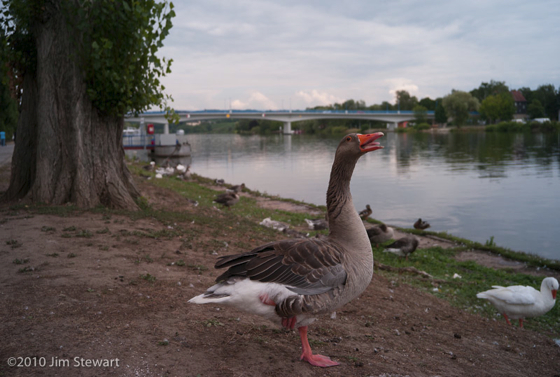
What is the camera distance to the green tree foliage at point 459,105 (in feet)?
384

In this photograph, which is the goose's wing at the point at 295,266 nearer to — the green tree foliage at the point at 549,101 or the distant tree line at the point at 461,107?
the distant tree line at the point at 461,107

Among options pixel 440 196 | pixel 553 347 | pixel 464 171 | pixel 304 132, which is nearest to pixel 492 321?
pixel 553 347

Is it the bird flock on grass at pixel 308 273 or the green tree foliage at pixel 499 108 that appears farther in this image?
the green tree foliage at pixel 499 108

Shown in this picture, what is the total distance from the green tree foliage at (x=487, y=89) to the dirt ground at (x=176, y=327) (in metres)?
179

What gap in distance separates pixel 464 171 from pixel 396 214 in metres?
18.8

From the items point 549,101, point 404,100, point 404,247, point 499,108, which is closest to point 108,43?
point 404,247

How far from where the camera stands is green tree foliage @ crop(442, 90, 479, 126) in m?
117

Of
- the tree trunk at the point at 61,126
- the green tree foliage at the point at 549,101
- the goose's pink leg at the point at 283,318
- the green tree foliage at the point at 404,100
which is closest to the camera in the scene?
the goose's pink leg at the point at 283,318

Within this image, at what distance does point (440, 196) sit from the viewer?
2428 centimetres

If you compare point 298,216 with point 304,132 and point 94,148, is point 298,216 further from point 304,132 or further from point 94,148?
point 304,132

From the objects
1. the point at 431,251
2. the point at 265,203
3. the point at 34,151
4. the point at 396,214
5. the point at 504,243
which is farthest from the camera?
the point at 265,203

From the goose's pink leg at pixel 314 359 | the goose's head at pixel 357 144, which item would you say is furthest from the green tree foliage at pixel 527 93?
the goose's pink leg at pixel 314 359

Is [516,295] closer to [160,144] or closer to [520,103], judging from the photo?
[160,144]

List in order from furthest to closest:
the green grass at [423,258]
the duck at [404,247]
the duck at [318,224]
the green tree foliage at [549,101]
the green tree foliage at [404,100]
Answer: the green tree foliage at [404,100] < the green tree foliage at [549,101] < the duck at [318,224] < the duck at [404,247] < the green grass at [423,258]
